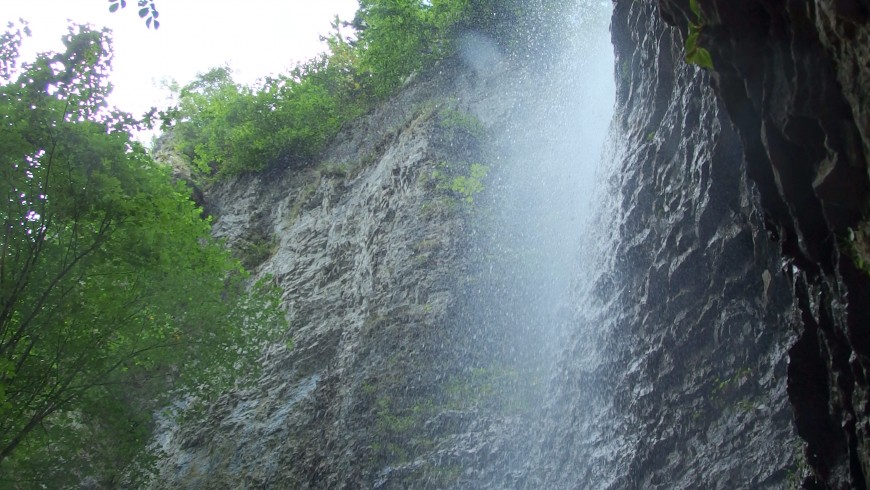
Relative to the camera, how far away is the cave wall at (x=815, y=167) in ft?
14.4

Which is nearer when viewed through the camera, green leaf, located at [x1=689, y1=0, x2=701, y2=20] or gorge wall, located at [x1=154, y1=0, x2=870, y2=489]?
green leaf, located at [x1=689, y1=0, x2=701, y2=20]

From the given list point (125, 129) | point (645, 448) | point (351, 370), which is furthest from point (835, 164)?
point (351, 370)

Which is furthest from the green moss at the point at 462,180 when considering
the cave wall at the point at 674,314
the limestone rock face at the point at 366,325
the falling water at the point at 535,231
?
the cave wall at the point at 674,314

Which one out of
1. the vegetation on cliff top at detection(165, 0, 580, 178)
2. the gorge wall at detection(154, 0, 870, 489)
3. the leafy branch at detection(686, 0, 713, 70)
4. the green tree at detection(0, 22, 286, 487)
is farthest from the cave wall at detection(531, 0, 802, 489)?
the vegetation on cliff top at detection(165, 0, 580, 178)

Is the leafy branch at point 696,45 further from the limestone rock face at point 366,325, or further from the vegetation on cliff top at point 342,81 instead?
the vegetation on cliff top at point 342,81

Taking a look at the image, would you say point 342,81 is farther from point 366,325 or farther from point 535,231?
point 366,325

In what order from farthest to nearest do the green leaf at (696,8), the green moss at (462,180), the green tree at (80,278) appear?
the green moss at (462,180) → the green tree at (80,278) → the green leaf at (696,8)

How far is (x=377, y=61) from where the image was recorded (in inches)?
915

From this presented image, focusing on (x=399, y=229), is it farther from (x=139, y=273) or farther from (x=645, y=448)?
(x=645, y=448)

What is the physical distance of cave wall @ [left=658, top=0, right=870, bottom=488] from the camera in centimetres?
438

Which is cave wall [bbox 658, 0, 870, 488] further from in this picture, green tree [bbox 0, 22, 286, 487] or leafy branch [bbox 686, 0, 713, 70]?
green tree [bbox 0, 22, 286, 487]

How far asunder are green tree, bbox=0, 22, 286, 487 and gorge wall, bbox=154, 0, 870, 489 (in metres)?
3.17

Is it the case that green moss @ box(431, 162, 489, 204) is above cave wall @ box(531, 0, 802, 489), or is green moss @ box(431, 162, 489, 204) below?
above

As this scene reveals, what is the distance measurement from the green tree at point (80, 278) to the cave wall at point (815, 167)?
8329mm
